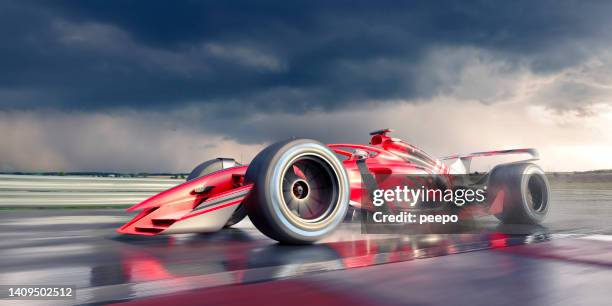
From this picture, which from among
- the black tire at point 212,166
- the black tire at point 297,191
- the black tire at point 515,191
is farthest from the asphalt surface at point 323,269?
the black tire at point 212,166

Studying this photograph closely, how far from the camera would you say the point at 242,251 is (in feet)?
13.3

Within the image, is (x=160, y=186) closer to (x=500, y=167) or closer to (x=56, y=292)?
(x=500, y=167)

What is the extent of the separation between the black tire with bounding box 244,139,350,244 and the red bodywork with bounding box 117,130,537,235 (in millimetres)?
172

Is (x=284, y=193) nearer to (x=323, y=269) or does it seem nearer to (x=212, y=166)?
(x=323, y=269)

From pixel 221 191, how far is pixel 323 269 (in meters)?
2.07

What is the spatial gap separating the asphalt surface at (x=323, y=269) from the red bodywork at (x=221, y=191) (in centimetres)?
19

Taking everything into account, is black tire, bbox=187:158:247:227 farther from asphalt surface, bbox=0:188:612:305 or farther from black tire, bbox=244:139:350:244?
black tire, bbox=244:139:350:244

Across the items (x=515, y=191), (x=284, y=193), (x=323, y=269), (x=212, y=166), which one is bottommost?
(x=323, y=269)

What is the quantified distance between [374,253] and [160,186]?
949 centimetres

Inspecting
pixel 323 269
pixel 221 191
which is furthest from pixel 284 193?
pixel 323 269


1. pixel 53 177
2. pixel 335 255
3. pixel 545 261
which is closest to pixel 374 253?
pixel 335 255

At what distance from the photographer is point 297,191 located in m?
A: 4.67

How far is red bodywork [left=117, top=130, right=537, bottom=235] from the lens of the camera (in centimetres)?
435

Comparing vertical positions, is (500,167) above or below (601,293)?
above
